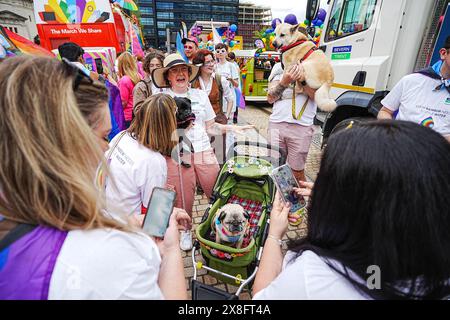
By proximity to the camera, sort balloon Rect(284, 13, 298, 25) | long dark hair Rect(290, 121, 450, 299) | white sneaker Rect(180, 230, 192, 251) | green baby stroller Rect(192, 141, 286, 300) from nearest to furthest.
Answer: long dark hair Rect(290, 121, 450, 299), green baby stroller Rect(192, 141, 286, 300), white sneaker Rect(180, 230, 192, 251), balloon Rect(284, 13, 298, 25)

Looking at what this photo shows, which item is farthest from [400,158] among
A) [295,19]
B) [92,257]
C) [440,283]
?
[295,19]

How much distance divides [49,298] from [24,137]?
43 centimetres

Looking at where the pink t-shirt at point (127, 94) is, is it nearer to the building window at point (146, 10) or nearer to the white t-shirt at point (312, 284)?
the white t-shirt at point (312, 284)

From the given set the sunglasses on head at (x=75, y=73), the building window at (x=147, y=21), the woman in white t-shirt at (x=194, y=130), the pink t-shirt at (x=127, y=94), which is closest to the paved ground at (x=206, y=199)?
the woman in white t-shirt at (x=194, y=130)

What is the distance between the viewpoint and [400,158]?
2.33ft

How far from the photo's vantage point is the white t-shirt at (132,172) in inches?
66.2

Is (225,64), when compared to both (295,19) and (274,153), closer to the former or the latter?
(295,19)

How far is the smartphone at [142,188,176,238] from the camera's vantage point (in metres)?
1.14

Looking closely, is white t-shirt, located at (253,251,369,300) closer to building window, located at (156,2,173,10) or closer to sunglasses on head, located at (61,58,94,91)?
sunglasses on head, located at (61,58,94,91)

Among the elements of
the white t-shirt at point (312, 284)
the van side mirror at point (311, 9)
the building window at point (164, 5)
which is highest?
the building window at point (164, 5)

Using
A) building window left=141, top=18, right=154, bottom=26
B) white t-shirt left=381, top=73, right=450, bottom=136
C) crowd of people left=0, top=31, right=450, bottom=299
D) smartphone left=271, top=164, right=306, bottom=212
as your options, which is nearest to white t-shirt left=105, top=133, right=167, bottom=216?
crowd of people left=0, top=31, right=450, bottom=299

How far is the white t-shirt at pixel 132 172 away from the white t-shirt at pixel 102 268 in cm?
100

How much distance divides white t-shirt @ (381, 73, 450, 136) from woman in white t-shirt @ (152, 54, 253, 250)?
1.48 metres

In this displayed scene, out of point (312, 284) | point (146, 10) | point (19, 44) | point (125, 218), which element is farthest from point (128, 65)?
point (146, 10)
